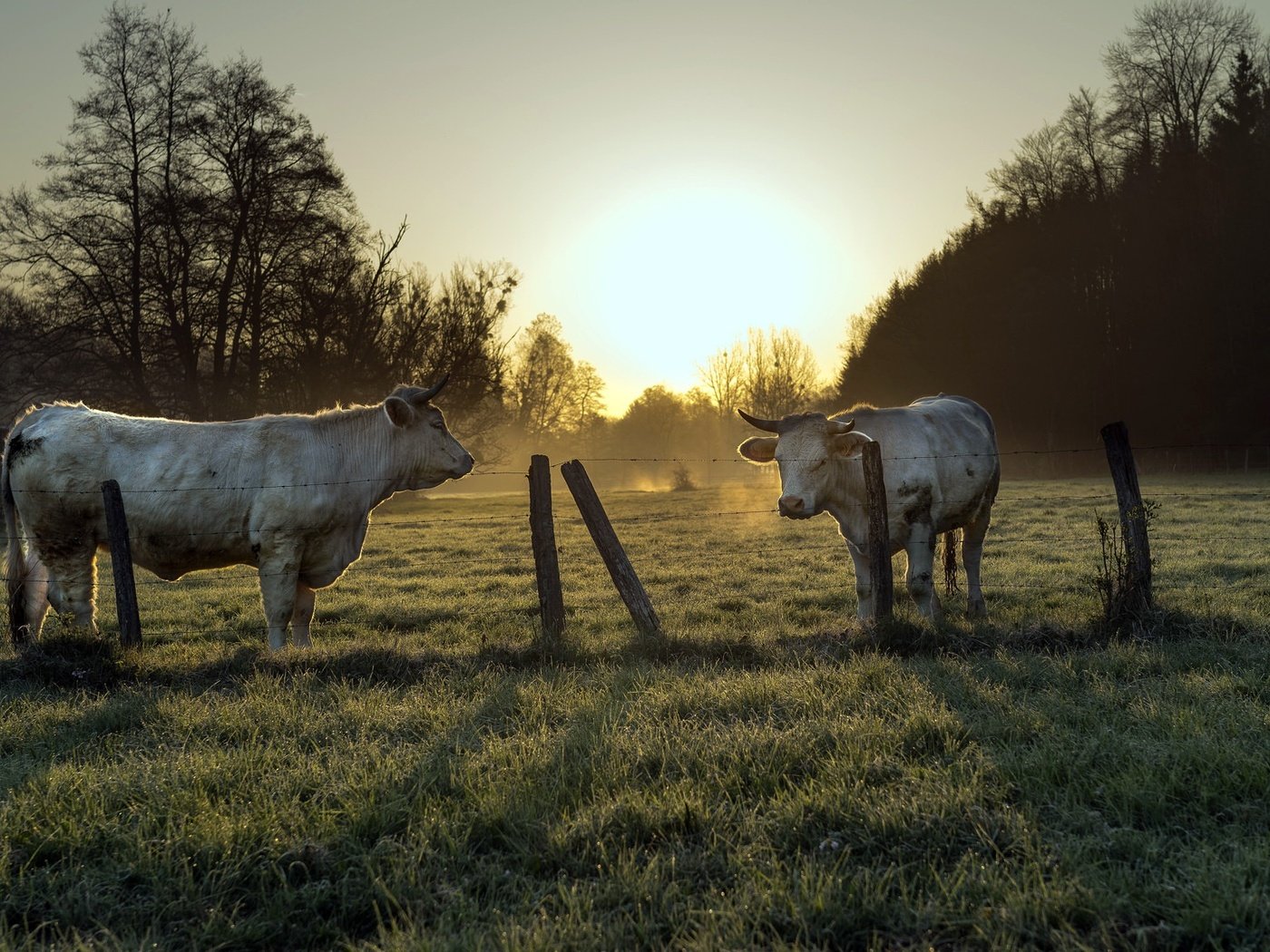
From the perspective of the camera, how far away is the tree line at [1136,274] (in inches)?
1380

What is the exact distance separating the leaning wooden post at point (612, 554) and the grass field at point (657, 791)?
0.40 metres

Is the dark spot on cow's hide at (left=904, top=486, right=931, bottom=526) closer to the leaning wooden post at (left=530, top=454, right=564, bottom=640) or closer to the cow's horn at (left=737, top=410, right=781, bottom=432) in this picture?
the cow's horn at (left=737, top=410, right=781, bottom=432)

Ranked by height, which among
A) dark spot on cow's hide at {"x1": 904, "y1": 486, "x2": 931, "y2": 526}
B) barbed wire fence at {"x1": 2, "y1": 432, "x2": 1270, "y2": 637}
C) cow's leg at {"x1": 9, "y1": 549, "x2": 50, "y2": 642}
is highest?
dark spot on cow's hide at {"x1": 904, "y1": 486, "x2": 931, "y2": 526}

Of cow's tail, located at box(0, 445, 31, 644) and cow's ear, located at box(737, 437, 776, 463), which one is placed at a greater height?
cow's ear, located at box(737, 437, 776, 463)

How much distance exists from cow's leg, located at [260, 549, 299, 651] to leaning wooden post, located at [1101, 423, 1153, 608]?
22.2 feet

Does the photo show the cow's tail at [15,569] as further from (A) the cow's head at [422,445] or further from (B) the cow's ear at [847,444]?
(B) the cow's ear at [847,444]

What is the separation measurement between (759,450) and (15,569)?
671cm

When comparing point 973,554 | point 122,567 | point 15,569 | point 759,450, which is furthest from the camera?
point 973,554

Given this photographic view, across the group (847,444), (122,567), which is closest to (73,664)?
(122,567)

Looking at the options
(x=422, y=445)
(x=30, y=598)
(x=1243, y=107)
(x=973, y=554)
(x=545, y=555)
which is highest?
(x=1243, y=107)

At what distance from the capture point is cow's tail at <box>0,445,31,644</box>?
7945 mm

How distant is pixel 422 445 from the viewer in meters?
8.79

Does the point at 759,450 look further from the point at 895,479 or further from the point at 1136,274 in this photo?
the point at 1136,274

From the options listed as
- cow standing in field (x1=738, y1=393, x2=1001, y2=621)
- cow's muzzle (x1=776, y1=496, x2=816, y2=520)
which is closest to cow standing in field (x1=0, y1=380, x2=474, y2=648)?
cow's muzzle (x1=776, y1=496, x2=816, y2=520)
